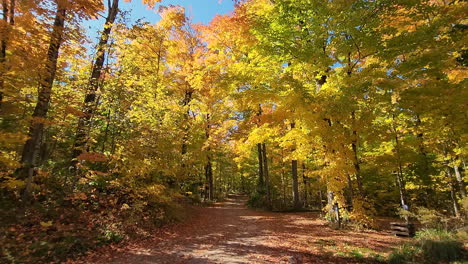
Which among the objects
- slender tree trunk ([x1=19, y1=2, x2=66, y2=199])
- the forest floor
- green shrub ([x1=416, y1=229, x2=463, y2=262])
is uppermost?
slender tree trunk ([x1=19, y1=2, x2=66, y2=199])

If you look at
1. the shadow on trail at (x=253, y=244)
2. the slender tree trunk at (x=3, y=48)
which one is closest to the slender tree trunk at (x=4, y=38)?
the slender tree trunk at (x=3, y=48)

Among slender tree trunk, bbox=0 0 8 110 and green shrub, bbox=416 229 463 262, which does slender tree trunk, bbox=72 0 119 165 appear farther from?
green shrub, bbox=416 229 463 262

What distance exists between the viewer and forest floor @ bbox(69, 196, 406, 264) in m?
6.00

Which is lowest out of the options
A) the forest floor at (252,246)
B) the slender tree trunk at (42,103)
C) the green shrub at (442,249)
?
the forest floor at (252,246)

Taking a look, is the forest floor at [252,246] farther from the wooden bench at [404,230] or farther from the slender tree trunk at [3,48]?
the slender tree trunk at [3,48]

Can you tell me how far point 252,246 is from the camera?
706 centimetres

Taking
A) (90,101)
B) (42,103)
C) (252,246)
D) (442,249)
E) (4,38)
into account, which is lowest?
(252,246)

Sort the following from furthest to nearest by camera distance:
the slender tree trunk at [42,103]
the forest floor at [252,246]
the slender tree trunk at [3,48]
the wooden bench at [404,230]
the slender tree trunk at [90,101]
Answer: the wooden bench at [404,230] → the slender tree trunk at [90,101] → the slender tree trunk at [42,103] → the slender tree trunk at [3,48] → the forest floor at [252,246]

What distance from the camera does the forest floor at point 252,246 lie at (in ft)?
19.7

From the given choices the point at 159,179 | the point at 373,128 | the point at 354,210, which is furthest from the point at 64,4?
the point at 354,210

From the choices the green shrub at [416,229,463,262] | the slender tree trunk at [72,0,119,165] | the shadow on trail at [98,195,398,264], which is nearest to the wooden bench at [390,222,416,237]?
the shadow on trail at [98,195,398,264]

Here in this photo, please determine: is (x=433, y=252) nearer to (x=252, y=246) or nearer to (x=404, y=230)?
(x=404, y=230)

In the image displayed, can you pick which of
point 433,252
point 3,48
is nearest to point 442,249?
point 433,252

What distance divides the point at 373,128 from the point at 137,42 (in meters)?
12.0
